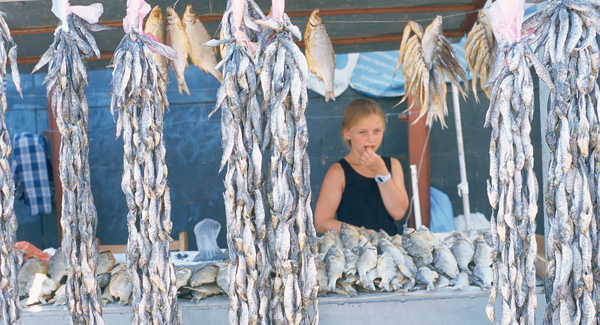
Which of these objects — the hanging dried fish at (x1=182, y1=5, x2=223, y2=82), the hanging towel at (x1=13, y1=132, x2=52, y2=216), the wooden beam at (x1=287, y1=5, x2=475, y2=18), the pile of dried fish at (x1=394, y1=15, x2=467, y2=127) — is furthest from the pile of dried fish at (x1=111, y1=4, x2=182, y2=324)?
the hanging towel at (x1=13, y1=132, x2=52, y2=216)

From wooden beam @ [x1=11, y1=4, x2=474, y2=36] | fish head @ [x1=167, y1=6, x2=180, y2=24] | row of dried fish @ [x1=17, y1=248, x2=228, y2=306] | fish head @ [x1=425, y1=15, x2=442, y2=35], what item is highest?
wooden beam @ [x1=11, y1=4, x2=474, y2=36]

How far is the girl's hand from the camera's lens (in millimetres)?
3527

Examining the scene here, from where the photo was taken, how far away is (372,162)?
3529mm

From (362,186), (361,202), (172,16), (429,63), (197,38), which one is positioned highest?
(172,16)

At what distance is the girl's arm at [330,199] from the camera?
3.59m

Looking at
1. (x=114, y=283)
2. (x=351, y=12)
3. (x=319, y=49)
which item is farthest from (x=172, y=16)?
(x=114, y=283)

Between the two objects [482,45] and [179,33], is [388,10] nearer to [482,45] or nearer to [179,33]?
[482,45]

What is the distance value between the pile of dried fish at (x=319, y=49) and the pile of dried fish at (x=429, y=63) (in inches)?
17.1

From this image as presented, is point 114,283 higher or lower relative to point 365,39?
lower

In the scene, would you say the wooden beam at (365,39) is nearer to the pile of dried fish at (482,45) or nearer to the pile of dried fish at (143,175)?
the pile of dried fish at (482,45)

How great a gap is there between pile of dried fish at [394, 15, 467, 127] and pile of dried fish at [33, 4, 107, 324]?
5.71 ft

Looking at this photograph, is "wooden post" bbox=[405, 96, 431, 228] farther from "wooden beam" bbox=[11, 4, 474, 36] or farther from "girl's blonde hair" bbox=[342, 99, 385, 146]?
"wooden beam" bbox=[11, 4, 474, 36]

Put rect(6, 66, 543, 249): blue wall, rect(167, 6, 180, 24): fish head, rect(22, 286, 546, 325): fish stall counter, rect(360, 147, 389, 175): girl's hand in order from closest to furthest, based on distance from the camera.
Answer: rect(22, 286, 546, 325): fish stall counter < rect(167, 6, 180, 24): fish head < rect(360, 147, 389, 175): girl's hand < rect(6, 66, 543, 249): blue wall

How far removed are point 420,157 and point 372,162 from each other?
6.66 ft
